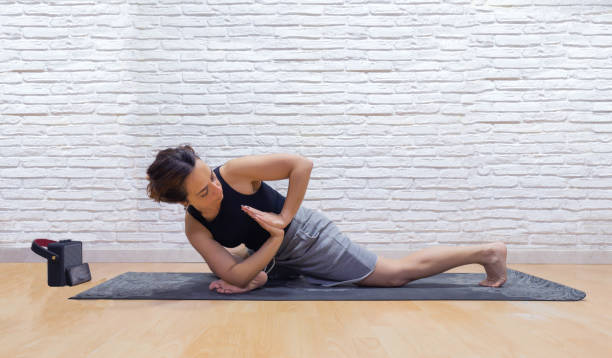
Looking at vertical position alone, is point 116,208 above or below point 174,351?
above

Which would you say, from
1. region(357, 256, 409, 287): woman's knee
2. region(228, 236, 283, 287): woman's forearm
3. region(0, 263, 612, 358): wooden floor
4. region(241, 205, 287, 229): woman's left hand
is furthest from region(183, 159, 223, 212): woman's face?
region(357, 256, 409, 287): woman's knee

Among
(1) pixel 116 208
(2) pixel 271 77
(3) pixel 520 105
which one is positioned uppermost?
(2) pixel 271 77

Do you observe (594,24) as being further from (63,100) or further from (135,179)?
(63,100)

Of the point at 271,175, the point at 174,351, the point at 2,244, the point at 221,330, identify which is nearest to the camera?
the point at 174,351

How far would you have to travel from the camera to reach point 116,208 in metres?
3.13

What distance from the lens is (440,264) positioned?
84.0 inches

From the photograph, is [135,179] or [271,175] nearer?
[271,175]

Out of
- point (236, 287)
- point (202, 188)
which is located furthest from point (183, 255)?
point (202, 188)

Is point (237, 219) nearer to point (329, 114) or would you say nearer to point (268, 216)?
point (268, 216)

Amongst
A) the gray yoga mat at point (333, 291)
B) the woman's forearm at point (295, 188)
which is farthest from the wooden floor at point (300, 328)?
the woman's forearm at point (295, 188)

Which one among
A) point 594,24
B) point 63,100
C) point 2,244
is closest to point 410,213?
point 594,24

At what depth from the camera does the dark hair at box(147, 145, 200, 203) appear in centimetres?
173

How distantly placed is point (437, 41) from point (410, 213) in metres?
1.20

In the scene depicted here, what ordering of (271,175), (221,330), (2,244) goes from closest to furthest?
1. (221,330)
2. (271,175)
3. (2,244)
